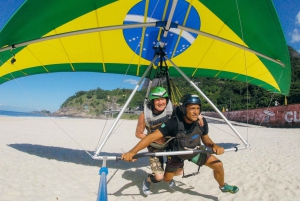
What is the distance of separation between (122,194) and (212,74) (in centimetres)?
466

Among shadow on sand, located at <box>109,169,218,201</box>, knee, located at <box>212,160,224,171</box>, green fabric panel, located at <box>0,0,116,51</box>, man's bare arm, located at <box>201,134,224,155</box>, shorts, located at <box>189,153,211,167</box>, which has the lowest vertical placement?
shadow on sand, located at <box>109,169,218,201</box>

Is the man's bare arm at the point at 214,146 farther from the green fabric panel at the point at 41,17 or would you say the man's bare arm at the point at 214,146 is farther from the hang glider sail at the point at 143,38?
the green fabric panel at the point at 41,17

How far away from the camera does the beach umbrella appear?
323cm

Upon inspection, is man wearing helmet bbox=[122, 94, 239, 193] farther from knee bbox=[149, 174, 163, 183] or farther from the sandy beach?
the sandy beach

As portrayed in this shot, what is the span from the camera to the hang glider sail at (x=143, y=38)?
3244 millimetres

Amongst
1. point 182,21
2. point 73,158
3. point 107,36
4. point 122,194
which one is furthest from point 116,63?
point 122,194

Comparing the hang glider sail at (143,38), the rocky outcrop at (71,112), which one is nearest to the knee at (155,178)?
the hang glider sail at (143,38)

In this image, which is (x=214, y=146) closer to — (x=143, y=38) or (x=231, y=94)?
(x=143, y=38)

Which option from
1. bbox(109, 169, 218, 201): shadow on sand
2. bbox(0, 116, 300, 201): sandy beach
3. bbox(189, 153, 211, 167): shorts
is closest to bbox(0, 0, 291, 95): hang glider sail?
bbox(189, 153, 211, 167): shorts

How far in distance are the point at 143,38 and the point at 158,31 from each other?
0.44 meters

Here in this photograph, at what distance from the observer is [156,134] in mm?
2586

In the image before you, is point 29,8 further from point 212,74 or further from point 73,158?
point 212,74

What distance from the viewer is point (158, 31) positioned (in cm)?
436

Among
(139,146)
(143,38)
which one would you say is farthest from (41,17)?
(139,146)
